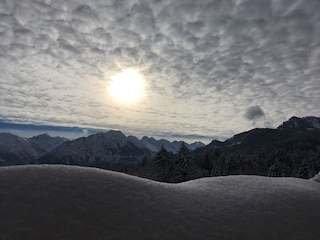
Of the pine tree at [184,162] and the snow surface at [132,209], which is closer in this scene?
the snow surface at [132,209]

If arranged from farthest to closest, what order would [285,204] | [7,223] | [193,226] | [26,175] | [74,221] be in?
[285,204] → [26,175] → [193,226] → [74,221] → [7,223]

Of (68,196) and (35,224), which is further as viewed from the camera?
(68,196)

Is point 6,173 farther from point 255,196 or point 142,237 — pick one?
point 255,196

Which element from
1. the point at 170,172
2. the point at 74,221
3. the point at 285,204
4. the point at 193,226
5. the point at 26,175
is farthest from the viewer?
the point at 170,172

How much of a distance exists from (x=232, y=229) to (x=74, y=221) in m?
5.19

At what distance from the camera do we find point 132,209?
26.4 ft

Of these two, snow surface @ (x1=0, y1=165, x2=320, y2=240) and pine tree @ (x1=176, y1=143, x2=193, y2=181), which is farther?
pine tree @ (x1=176, y1=143, x2=193, y2=181)

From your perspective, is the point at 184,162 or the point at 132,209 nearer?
the point at 132,209

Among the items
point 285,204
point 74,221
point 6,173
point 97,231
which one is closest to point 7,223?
point 74,221

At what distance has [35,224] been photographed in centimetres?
651

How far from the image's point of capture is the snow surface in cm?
674

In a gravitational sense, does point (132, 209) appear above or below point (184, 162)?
above

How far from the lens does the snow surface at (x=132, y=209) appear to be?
22.1 feet

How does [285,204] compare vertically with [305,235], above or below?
above
